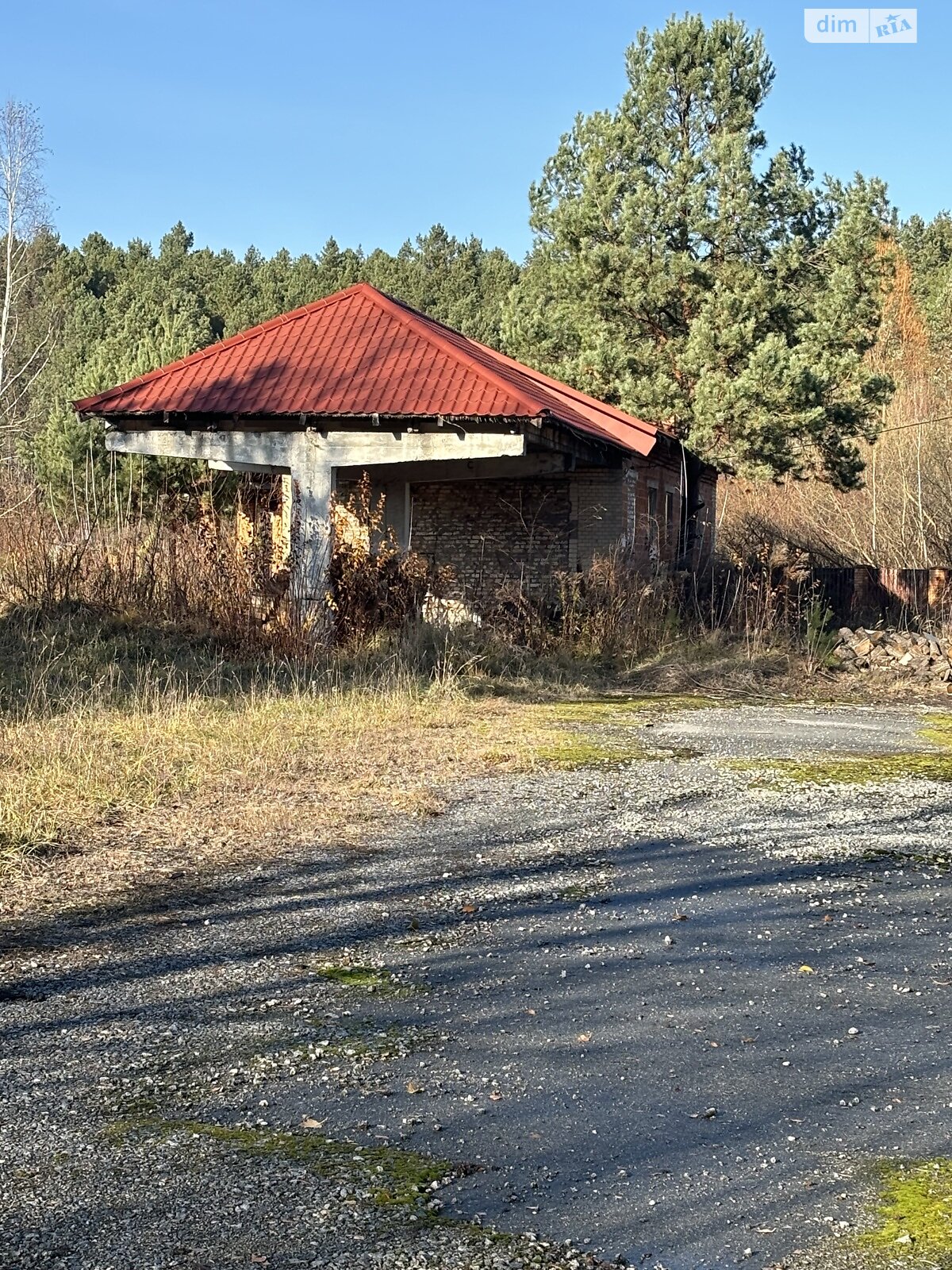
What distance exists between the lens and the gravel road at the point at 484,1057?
2.85m

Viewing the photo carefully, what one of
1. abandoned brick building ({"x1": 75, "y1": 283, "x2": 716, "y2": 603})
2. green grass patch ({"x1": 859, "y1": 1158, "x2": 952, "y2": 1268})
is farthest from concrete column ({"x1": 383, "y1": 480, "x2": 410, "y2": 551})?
green grass patch ({"x1": 859, "y1": 1158, "x2": 952, "y2": 1268})

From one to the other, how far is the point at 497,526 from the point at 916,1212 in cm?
1743

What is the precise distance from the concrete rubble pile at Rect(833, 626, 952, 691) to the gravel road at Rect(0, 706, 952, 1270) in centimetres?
1028

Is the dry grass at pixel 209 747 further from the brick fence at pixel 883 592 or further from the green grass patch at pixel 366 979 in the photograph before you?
the brick fence at pixel 883 592

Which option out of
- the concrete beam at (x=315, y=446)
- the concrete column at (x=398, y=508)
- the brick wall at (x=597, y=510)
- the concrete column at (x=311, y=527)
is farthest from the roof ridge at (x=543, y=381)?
the concrete column at (x=311, y=527)

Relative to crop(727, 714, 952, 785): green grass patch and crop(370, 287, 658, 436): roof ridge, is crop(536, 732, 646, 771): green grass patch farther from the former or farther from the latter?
crop(370, 287, 658, 436): roof ridge

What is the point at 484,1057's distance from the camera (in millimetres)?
3834

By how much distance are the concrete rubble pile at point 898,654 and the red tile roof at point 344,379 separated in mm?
4564

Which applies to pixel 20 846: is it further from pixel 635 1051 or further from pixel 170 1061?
pixel 635 1051

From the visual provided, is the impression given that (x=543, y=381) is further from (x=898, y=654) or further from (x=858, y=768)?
(x=858, y=768)

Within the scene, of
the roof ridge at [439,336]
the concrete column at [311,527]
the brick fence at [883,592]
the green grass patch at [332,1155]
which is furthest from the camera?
the brick fence at [883,592]

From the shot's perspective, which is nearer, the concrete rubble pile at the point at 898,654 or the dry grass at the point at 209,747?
the dry grass at the point at 209,747

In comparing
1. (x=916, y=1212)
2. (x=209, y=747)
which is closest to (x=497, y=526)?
A: (x=209, y=747)

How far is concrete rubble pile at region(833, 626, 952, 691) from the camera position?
16.5 m
